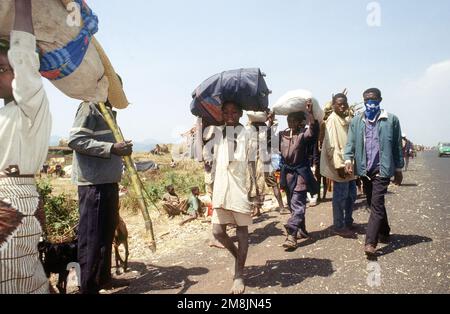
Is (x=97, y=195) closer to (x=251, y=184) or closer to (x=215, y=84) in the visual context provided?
(x=215, y=84)

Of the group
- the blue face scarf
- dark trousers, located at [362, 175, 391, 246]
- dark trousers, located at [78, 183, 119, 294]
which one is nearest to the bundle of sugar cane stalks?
dark trousers, located at [78, 183, 119, 294]

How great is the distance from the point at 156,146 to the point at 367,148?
3691 centimetres

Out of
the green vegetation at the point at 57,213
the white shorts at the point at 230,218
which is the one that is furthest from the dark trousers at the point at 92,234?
the green vegetation at the point at 57,213

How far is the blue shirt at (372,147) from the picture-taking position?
4.55 meters

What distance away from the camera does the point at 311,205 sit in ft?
26.9

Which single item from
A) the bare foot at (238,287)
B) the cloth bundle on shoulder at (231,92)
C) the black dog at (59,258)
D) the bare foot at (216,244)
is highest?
the cloth bundle on shoulder at (231,92)

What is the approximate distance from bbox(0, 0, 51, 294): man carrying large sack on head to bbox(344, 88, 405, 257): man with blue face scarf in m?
3.88

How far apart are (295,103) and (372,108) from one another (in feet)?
3.46

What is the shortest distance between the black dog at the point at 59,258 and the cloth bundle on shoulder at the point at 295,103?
3390mm

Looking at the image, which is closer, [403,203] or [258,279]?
[258,279]

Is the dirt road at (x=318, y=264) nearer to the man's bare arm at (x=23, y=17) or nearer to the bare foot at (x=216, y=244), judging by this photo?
the bare foot at (x=216, y=244)

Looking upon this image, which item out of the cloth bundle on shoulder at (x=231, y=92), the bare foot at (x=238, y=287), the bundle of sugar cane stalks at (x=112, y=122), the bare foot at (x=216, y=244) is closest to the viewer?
the bundle of sugar cane stalks at (x=112, y=122)

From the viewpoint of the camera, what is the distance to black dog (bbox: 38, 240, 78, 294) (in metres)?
3.69

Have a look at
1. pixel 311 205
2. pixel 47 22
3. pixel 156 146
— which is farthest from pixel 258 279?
pixel 156 146
